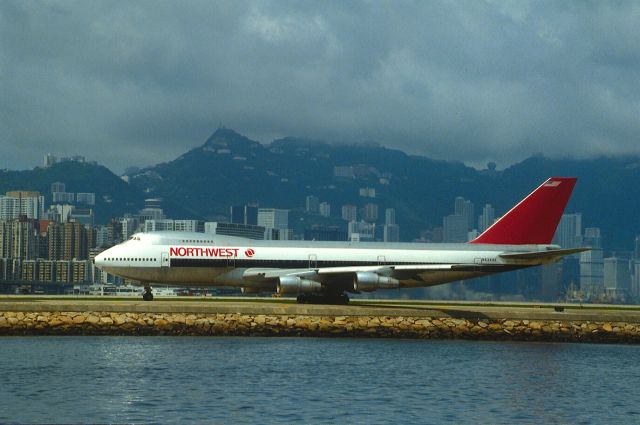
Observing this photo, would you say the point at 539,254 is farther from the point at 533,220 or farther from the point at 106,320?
the point at 106,320

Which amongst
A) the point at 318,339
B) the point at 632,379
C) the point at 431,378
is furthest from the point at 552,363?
the point at 318,339

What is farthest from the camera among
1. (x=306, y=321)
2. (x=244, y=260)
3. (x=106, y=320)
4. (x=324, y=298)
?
(x=324, y=298)

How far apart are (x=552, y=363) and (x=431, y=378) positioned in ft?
34.3

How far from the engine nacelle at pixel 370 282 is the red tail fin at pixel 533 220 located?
12.2m

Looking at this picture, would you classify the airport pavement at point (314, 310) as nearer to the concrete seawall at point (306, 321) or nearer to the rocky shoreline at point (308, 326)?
the concrete seawall at point (306, 321)

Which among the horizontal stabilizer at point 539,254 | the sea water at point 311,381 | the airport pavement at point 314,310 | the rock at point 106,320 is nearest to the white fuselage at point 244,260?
the horizontal stabilizer at point 539,254

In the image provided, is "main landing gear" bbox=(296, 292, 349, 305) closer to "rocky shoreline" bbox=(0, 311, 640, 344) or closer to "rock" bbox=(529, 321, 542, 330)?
"rocky shoreline" bbox=(0, 311, 640, 344)

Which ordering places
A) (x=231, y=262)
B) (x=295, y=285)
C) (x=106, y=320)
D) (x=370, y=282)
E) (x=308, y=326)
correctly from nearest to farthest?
(x=106, y=320) → (x=308, y=326) → (x=370, y=282) → (x=295, y=285) → (x=231, y=262)

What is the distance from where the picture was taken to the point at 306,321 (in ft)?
230

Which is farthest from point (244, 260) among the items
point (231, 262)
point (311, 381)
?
point (311, 381)

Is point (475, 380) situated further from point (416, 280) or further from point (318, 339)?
point (416, 280)

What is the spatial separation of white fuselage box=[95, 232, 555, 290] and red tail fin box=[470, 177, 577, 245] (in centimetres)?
521

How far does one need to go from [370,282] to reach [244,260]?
8984mm

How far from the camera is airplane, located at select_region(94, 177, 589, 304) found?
7450 cm
